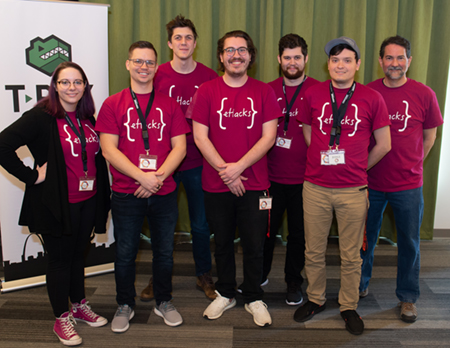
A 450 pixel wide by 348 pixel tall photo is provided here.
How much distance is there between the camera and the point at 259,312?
249 cm

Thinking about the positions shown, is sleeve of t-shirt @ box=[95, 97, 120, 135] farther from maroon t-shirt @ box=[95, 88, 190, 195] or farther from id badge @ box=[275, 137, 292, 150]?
id badge @ box=[275, 137, 292, 150]

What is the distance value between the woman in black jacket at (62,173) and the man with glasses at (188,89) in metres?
0.62

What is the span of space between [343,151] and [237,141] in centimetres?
63

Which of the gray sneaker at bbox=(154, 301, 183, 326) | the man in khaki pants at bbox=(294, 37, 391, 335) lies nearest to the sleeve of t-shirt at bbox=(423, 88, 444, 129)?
the man in khaki pants at bbox=(294, 37, 391, 335)

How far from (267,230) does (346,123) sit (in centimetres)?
87

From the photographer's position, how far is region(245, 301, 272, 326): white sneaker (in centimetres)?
245

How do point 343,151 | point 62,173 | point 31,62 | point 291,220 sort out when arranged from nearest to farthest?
1. point 62,173
2. point 343,151
3. point 291,220
4. point 31,62

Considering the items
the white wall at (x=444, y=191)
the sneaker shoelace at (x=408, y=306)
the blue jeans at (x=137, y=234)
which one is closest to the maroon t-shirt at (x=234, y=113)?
the blue jeans at (x=137, y=234)

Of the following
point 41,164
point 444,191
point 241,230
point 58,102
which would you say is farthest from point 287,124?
point 444,191

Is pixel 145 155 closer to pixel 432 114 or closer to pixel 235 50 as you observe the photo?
pixel 235 50

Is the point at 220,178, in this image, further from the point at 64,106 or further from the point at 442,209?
the point at 442,209

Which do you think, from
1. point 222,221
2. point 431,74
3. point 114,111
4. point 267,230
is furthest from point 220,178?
point 431,74

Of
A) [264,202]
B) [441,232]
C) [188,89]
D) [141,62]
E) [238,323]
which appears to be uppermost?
[141,62]

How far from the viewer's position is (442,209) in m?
4.18
